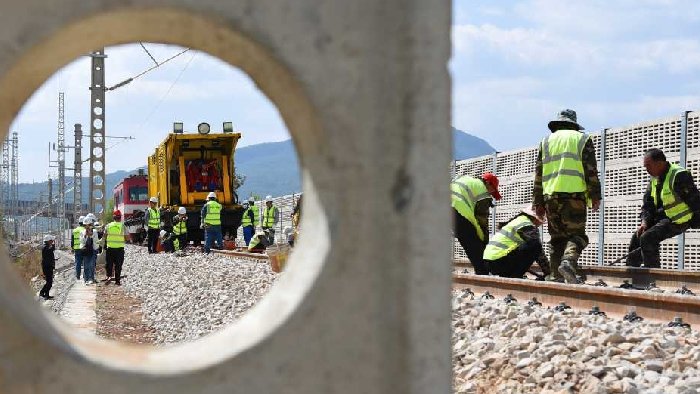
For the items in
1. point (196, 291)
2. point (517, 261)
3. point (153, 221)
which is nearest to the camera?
point (517, 261)

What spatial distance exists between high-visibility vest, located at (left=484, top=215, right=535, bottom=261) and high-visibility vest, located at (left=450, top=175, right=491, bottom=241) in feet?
1.78

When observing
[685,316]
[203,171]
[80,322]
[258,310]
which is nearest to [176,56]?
[203,171]

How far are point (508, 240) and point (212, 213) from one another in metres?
14.6

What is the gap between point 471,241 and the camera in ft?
34.1

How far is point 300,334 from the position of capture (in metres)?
2.74

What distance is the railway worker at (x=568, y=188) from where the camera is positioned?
8.62 meters

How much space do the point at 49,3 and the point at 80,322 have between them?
10641 mm

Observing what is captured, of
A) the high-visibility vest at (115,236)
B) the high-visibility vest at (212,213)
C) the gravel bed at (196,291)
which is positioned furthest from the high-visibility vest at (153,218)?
the high-visibility vest at (115,236)

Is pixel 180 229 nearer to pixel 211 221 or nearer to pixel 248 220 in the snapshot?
pixel 248 220

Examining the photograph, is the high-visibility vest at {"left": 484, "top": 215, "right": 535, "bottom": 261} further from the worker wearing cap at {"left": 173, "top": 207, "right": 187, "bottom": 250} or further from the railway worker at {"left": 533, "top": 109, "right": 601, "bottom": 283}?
the worker wearing cap at {"left": 173, "top": 207, "right": 187, "bottom": 250}

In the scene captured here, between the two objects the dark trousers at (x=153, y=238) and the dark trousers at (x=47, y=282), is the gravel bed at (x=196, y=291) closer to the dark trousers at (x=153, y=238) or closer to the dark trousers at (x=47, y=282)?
the dark trousers at (x=47, y=282)

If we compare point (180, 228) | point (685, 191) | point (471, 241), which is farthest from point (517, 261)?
Answer: point (180, 228)

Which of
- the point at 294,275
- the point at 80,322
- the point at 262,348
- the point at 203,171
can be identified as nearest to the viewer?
the point at 262,348

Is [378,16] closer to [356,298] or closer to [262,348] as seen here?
[356,298]
